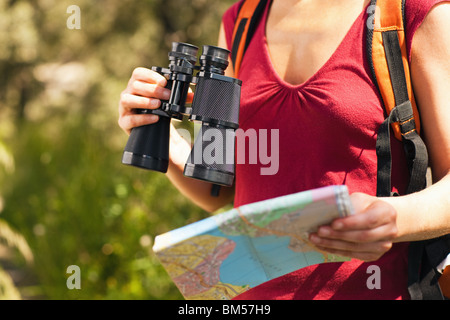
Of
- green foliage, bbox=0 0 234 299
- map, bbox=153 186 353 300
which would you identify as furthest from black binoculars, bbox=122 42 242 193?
green foliage, bbox=0 0 234 299

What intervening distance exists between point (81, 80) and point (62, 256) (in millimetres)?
3530

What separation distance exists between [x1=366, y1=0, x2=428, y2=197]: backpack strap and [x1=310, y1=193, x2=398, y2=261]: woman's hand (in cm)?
21

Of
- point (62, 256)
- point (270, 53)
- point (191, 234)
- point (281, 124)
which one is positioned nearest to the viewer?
point (191, 234)

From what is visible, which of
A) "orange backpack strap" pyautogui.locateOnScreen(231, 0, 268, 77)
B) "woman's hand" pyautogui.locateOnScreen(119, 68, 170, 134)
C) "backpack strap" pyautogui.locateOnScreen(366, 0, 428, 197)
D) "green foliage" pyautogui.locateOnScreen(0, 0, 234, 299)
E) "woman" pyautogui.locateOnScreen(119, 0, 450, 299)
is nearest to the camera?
"woman" pyautogui.locateOnScreen(119, 0, 450, 299)

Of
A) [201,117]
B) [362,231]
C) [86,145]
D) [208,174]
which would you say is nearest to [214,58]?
[201,117]

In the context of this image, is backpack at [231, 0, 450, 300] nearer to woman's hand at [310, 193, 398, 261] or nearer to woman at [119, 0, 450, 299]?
woman at [119, 0, 450, 299]

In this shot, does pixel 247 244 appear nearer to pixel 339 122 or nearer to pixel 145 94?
pixel 339 122

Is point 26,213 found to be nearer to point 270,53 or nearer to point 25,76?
point 25,76

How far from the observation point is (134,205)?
4.48 m

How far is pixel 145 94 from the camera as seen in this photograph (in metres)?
1.50

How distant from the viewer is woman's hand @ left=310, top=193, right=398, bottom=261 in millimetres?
1108

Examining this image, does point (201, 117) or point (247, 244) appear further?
point (201, 117)

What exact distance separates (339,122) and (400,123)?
14 cm
